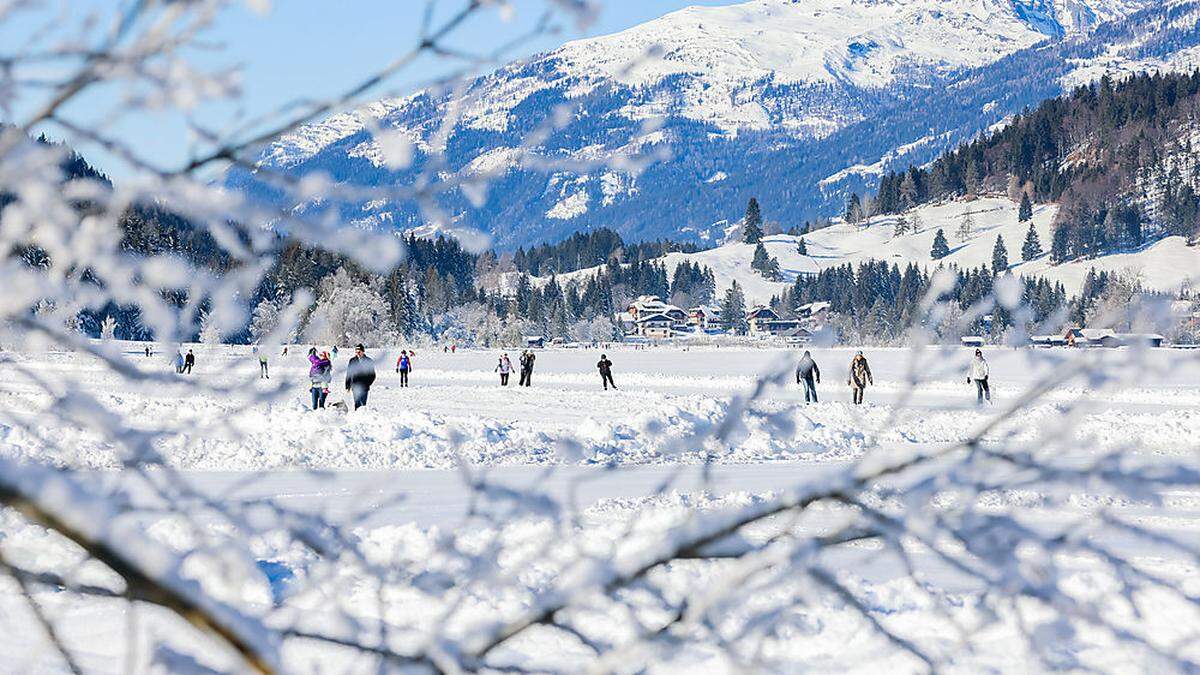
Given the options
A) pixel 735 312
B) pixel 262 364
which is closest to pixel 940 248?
pixel 735 312

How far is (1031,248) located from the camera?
12875cm

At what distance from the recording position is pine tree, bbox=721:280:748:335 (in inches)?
5030

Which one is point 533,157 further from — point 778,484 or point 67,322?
point 778,484

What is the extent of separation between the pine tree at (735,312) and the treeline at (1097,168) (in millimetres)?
39287

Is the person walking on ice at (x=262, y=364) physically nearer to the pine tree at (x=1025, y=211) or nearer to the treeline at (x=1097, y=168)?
the treeline at (x=1097, y=168)

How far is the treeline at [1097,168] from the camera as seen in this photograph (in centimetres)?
12775

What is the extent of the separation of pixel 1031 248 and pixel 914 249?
66.6ft

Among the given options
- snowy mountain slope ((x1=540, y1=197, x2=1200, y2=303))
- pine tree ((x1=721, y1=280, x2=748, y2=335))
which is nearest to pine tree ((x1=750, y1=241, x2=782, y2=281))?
snowy mountain slope ((x1=540, y1=197, x2=1200, y2=303))

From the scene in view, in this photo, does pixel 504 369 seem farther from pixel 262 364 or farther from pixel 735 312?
pixel 735 312

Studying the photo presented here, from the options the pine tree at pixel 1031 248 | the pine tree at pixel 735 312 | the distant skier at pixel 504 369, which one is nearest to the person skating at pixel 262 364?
the distant skier at pixel 504 369

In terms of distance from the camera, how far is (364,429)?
557 inches

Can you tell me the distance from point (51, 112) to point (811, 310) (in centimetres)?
12630

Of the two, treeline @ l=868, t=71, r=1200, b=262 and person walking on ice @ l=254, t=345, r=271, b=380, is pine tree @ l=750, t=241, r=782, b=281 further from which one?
person walking on ice @ l=254, t=345, r=271, b=380

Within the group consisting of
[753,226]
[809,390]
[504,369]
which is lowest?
[809,390]
